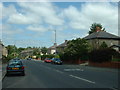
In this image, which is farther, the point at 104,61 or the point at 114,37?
the point at 114,37

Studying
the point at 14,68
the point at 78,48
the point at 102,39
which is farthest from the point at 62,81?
the point at 102,39

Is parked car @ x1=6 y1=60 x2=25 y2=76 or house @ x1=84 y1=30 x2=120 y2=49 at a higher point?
house @ x1=84 y1=30 x2=120 y2=49

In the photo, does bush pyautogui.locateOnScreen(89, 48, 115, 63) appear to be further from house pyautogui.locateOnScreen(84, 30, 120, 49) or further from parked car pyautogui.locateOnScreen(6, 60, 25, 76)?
house pyautogui.locateOnScreen(84, 30, 120, 49)

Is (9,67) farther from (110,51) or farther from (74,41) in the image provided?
(74,41)

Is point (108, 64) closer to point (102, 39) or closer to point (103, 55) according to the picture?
point (103, 55)

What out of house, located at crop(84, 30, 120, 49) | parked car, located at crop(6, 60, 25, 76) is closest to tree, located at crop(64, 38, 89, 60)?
house, located at crop(84, 30, 120, 49)

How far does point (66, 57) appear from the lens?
58000 millimetres

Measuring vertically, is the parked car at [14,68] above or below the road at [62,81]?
above

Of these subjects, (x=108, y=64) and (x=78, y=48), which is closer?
(x=108, y=64)

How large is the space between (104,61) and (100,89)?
26.0 metres

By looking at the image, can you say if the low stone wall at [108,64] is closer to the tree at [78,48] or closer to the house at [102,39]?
the tree at [78,48]

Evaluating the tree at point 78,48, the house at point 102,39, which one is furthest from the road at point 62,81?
the house at point 102,39

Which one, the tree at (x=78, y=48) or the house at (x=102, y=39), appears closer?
the tree at (x=78, y=48)

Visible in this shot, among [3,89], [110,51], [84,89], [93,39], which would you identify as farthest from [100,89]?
[93,39]
